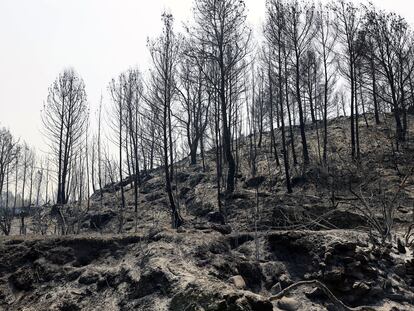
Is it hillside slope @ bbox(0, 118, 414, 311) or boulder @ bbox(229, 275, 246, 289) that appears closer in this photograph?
hillside slope @ bbox(0, 118, 414, 311)

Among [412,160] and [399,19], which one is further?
[399,19]

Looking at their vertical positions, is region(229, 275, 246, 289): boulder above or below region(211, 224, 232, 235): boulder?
below

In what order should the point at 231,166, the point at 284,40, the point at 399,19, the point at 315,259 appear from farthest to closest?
the point at 399,19 < the point at 284,40 < the point at 231,166 < the point at 315,259

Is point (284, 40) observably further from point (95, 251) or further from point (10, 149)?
point (10, 149)

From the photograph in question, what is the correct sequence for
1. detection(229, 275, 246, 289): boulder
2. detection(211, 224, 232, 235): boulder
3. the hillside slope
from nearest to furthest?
the hillside slope → detection(229, 275, 246, 289): boulder → detection(211, 224, 232, 235): boulder

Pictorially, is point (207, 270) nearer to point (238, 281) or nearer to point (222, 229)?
point (238, 281)

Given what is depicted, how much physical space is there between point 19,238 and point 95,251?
1964 mm

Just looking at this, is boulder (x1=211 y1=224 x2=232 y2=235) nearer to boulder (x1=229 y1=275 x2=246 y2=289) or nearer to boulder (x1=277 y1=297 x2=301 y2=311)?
boulder (x1=229 y1=275 x2=246 y2=289)

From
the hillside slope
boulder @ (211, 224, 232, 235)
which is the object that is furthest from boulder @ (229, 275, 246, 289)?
boulder @ (211, 224, 232, 235)

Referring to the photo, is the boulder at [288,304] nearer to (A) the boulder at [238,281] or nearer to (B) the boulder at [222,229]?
(A) the boulder at [238,281]

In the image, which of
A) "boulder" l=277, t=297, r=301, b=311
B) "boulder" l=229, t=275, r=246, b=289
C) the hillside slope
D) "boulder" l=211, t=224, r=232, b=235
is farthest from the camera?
"boulder" l=211, t=224, r=232, b=235

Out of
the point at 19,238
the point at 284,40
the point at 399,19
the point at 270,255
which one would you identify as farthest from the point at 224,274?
the point at 399,19

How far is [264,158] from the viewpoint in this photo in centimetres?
2688

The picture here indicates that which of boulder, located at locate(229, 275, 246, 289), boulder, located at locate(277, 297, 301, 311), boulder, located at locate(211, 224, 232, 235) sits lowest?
boulder, located at locate(277, 297, 301, 311)
